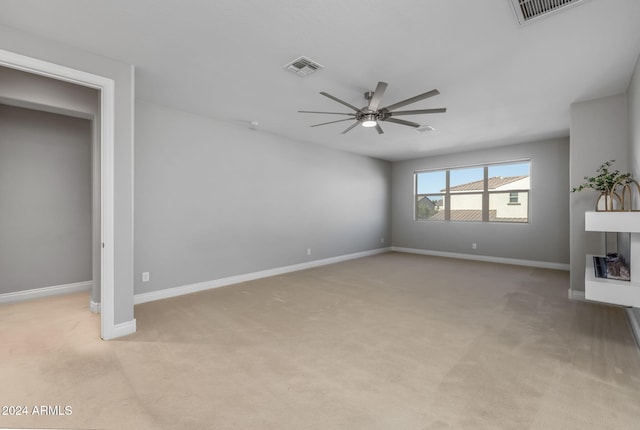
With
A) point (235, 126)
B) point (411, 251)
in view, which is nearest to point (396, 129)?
point (235, 126)

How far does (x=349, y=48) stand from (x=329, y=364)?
8.67ft

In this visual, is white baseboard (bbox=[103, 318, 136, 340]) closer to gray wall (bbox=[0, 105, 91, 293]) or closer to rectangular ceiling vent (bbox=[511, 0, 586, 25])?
gray wall (bbox=[0, 105, 91, 293])

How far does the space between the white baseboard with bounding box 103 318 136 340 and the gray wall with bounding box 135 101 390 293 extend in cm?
103

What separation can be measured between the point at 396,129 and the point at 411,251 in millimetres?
4021

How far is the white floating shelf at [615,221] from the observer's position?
201 centimetres

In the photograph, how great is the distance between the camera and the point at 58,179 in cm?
394

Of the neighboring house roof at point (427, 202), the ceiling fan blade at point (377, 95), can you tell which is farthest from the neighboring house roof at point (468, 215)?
the ceiling fan blade at point (377, 95)

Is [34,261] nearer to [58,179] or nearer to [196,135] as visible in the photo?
[58,179]

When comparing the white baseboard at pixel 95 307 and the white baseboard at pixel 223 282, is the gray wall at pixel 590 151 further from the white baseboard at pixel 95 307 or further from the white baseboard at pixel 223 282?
the white baseboard at pixel 95 307

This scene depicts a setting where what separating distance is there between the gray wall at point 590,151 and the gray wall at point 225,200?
4.12 meters

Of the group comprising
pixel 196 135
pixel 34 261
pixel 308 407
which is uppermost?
pixel 196 135

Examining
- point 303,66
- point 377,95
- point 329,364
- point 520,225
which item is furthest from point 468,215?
point 329,364

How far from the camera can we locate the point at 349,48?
8.11 feet

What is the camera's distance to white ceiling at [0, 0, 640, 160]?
6.62 feet
